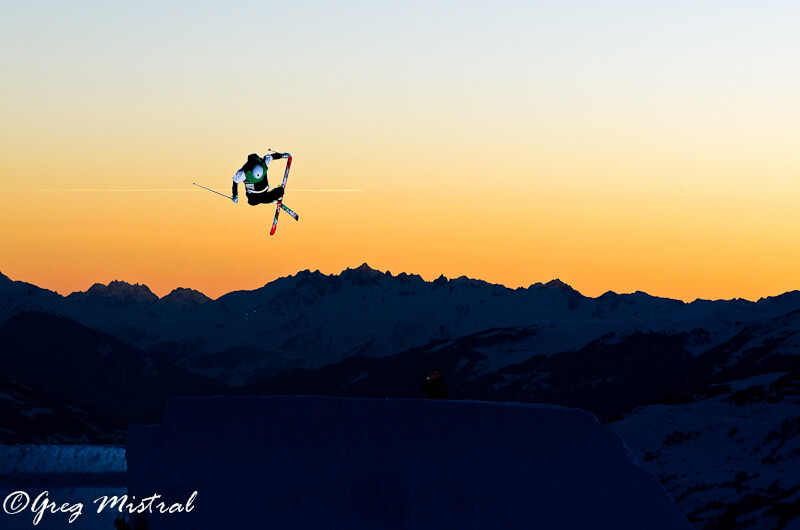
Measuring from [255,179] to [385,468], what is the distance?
693cm

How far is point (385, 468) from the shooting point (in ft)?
66.5

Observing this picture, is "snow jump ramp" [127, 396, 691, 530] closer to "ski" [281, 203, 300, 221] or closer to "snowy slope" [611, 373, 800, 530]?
"ski" [281, 203, 300, 221]

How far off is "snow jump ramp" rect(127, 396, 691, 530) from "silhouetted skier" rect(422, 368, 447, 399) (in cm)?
114

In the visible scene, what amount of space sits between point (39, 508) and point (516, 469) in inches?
618

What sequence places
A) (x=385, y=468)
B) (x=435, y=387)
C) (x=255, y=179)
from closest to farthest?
(x=385, y=468), (x=435, y=387), (x=255, y=179)

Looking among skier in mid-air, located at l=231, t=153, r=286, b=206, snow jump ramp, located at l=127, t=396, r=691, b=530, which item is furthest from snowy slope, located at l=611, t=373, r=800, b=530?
skier in mid-air, located at l=231, t=153, r=286, b=206

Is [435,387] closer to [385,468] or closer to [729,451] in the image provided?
[385,468]

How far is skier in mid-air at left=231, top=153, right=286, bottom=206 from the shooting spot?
23.3m

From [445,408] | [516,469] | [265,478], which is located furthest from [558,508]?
[265,478]

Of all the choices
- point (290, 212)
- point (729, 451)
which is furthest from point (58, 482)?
point (729, 451)

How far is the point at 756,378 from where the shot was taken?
124125 mm

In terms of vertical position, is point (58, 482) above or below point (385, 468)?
below

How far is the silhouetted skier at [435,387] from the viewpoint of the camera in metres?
22.0

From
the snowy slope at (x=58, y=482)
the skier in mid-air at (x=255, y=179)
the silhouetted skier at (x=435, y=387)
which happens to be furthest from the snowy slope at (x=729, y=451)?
the skier in mid-air at (x=255, y=179)
